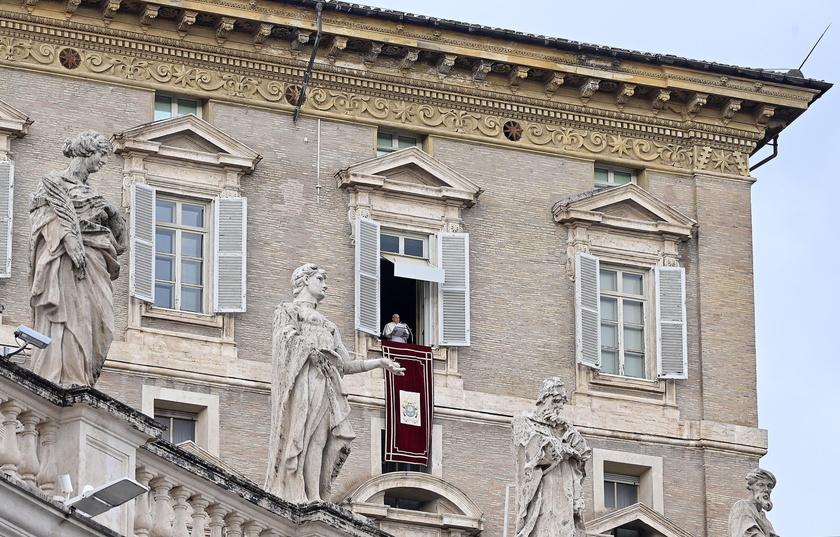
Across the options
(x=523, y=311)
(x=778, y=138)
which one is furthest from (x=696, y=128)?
(x=523, y=311)

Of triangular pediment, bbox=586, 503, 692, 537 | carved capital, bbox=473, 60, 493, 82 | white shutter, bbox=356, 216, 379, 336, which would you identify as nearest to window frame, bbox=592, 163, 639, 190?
carved capital, bbox=473, 60, 493, 82

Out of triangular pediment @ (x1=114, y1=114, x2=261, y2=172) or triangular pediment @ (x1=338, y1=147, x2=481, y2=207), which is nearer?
triangular pediment @ (x1=114, y1=114, x2=261, y2=172)

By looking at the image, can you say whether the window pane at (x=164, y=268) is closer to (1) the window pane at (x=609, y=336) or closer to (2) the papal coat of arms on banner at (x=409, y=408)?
(2) the papal coat of arms on banner at (x=409, y=408)

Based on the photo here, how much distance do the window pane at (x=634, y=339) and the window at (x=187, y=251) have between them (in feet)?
17.6

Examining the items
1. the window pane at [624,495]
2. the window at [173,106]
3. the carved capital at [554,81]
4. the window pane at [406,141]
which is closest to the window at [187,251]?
the window at [173,106]

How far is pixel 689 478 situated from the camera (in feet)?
126

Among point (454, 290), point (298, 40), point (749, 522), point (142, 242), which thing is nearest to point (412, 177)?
point (454, 290)

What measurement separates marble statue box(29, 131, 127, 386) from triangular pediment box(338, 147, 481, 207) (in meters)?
15.9

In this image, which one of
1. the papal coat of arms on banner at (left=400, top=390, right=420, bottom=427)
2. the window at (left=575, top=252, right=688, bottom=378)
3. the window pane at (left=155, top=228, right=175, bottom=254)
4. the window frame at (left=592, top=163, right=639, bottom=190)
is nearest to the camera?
the window pane at (left=155, top=228, right=175, bottom=254)

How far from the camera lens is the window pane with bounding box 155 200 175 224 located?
36.7 metres

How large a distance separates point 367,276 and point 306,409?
1425 centimetres

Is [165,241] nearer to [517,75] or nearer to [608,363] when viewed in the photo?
[517,75]

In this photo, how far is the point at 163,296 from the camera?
36.3m

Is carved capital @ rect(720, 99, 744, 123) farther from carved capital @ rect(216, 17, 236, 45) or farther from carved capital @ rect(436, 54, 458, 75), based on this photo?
carved capital @ rect(216, 17, 236, 45)
